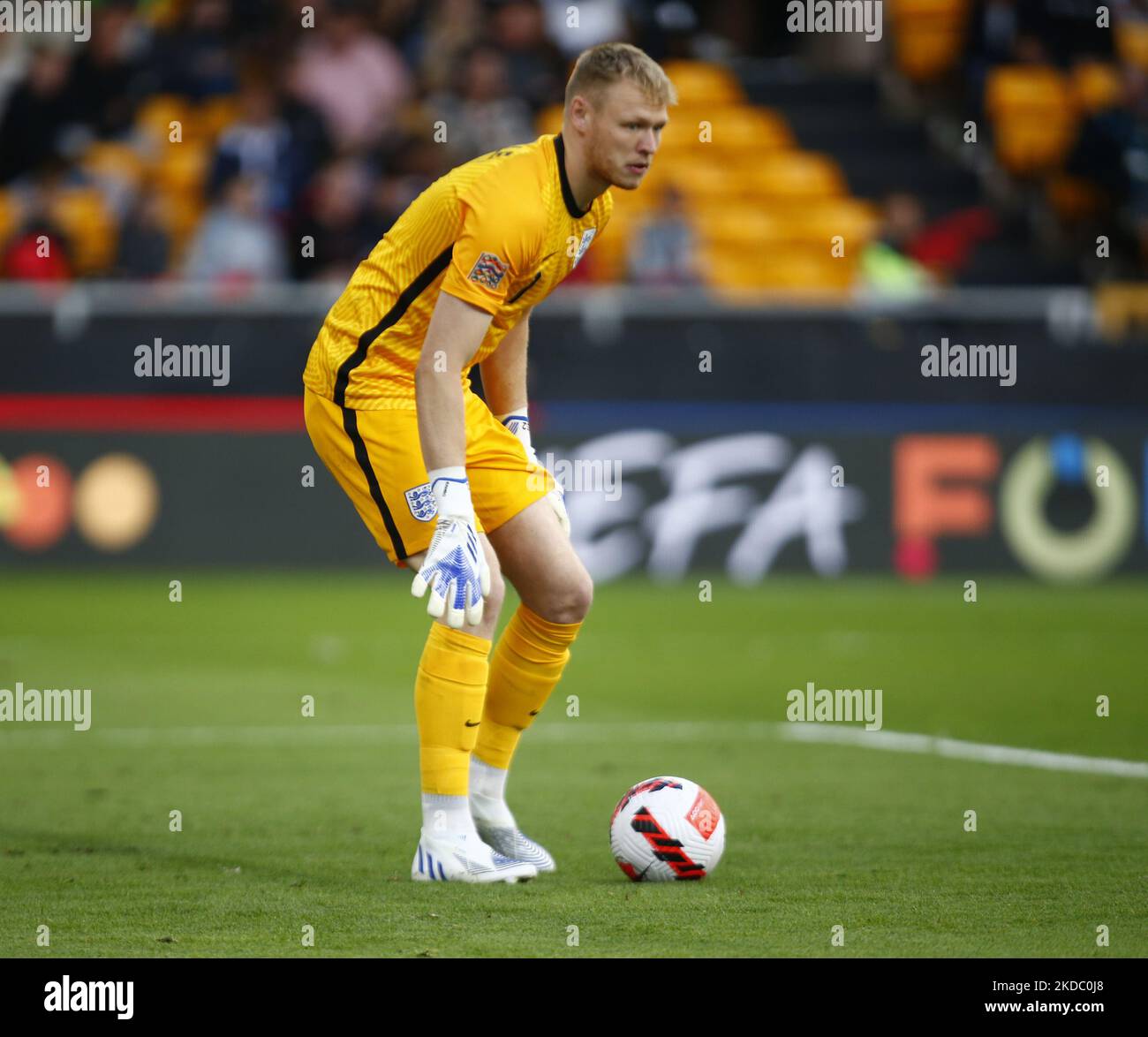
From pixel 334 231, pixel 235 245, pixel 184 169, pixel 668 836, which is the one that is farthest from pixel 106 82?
pixel 668 836

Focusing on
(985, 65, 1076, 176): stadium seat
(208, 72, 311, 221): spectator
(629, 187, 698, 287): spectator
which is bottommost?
(629, 187, 698, 287): spectator

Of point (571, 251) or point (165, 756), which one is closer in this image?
point (571, 251)

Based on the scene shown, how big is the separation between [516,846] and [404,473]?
1.19m

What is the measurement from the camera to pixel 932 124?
20875mm

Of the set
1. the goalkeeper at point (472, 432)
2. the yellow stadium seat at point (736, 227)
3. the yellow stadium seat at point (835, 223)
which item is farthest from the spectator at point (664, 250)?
the goalkeeper at point (472, 432)

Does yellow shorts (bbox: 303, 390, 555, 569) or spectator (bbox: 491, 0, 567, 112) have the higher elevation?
spectator (bbox: 491, 0, 567, 112)

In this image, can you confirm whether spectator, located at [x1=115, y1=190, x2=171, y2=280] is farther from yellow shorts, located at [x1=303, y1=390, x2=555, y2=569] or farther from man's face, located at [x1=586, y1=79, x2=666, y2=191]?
man's face, located at [x1=586, y1=79, x2=666, y2=191]

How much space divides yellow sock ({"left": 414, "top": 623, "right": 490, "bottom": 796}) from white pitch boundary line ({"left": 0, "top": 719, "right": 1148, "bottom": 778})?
3.15 m

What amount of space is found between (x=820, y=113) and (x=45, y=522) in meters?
10.2

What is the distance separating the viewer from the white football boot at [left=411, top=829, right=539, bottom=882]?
580 centimetres

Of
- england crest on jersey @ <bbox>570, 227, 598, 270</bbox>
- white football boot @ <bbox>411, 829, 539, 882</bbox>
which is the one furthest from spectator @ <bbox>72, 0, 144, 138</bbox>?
white football boot @ <bbox>411, 829, 539, 882</bbox>

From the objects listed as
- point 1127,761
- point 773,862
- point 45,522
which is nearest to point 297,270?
point 45,522

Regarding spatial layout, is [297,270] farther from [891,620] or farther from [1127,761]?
[1127,761]

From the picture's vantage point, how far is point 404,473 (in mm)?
5941
